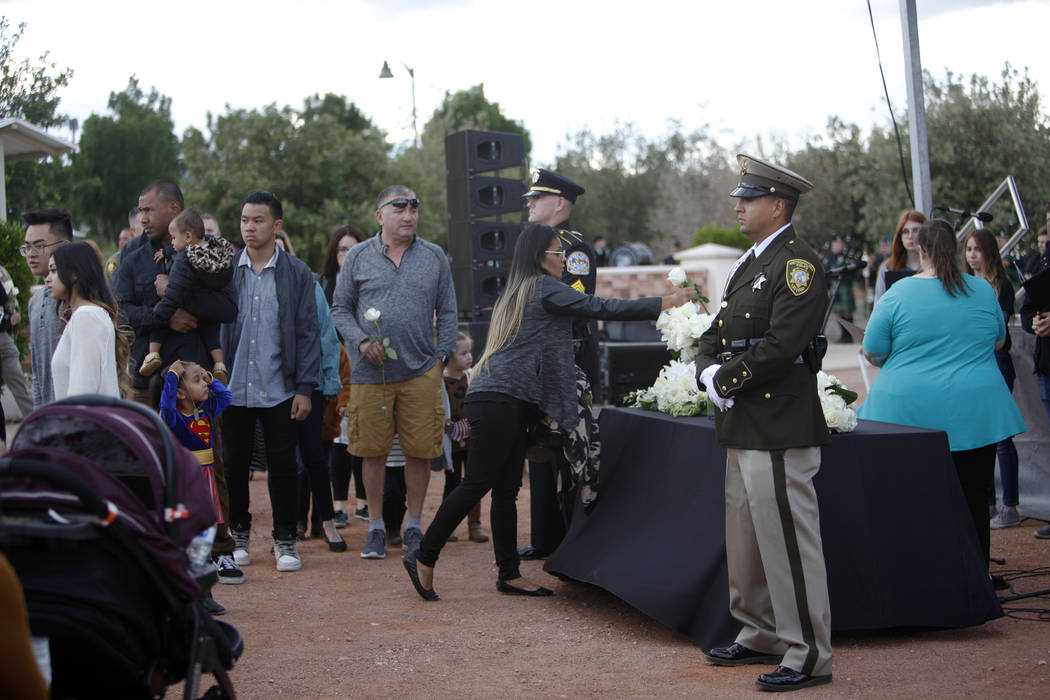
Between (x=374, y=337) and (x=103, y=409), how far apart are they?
3598 mm

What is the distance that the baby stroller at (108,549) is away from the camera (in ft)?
9.25

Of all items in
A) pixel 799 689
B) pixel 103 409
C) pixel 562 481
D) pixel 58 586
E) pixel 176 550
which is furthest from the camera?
pixel 562 481

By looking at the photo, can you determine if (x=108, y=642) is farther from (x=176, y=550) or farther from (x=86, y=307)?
(x=86, y=307)

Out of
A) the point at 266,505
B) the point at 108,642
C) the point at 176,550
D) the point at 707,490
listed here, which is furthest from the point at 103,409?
the point at 266,505

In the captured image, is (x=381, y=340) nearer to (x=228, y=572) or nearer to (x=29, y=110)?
(x=228, y=572)

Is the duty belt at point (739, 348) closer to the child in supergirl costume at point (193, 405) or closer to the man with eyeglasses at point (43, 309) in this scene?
the child in supergirl costume at point (193, 405)

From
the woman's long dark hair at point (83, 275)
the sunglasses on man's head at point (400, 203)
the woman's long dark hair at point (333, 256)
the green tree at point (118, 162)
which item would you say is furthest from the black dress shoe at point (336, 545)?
the green tree at point (118, 162)

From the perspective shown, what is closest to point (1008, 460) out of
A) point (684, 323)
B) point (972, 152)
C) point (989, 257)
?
point (989, 257)

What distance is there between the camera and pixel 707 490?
16.6ft

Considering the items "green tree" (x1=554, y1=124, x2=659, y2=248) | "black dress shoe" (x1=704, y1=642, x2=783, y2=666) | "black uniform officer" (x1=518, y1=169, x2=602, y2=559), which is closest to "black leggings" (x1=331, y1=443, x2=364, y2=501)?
"black uniform officer" (x1=518, y1=169, x2=602, y2=559)

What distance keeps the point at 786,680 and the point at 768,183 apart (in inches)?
79.2

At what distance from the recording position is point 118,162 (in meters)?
70.4

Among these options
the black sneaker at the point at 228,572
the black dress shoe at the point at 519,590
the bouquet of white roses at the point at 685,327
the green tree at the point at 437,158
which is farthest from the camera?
the green tree at the point at 437,158

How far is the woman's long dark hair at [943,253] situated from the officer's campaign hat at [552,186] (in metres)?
2.06
